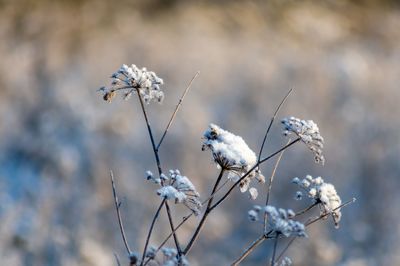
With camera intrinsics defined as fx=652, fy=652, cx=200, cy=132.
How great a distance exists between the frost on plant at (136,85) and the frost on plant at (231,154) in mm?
256

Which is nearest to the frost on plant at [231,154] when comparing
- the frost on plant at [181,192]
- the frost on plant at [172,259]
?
the frost on plant at [181,192]

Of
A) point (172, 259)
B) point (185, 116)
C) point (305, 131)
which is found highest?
point (185, 116)

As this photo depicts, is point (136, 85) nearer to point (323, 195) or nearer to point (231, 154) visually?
point (231, 154)

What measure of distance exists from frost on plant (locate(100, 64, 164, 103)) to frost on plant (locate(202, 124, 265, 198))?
0.26 metres

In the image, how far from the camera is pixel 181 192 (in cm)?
214

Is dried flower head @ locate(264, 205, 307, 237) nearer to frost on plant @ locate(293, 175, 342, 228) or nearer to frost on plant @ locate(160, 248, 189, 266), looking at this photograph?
frost on plant @ locate(293, 175, 342, 228)

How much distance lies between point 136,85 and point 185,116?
751 cm

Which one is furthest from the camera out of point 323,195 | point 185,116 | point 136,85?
point 185,116

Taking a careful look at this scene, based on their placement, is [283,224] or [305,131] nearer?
[283,224]

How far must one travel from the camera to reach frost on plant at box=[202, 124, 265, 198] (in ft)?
7.28

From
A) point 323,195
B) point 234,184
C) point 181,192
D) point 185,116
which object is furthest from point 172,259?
point 185,116

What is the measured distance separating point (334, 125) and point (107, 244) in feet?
13.8

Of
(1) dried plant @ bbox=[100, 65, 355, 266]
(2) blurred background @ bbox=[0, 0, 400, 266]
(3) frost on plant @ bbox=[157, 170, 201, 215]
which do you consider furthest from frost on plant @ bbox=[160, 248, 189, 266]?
(2) blurred background @ bbox=[0, 0, 400, 266]

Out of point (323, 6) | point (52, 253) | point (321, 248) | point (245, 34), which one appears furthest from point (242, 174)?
point (323, 6)
